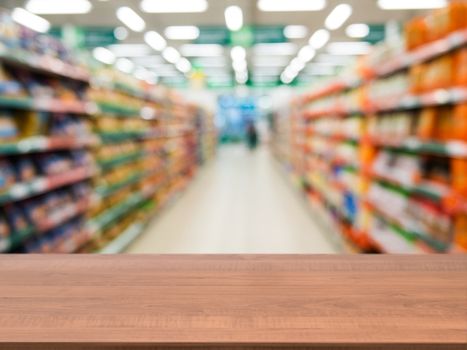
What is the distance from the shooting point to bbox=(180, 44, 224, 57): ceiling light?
49.8 ft

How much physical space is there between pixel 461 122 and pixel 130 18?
370 inches

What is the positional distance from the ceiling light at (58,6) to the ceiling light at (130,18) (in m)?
0.69

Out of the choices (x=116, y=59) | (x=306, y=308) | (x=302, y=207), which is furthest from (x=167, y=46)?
(x=306, y=308)

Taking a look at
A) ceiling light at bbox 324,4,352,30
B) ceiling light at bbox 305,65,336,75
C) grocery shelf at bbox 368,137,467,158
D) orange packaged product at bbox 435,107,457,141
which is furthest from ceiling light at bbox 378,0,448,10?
ceiling light at bbox 305,65,336,75

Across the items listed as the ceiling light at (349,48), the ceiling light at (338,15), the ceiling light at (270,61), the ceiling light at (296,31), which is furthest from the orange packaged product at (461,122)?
the ceiling light at (270,61)

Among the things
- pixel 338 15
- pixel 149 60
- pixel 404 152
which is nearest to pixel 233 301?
pixel 404 152

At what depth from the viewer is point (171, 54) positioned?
15.9 meters

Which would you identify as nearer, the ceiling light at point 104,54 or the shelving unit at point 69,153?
the shelving unit at point 69,153

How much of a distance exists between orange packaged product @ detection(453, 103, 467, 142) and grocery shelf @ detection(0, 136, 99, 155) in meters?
2.65

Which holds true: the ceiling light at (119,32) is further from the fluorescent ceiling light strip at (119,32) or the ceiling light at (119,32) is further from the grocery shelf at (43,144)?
the grocery shelf at (43,144)

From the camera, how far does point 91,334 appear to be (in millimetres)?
754

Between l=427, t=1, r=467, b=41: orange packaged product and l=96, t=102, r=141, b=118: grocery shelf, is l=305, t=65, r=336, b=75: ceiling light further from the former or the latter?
l=427, t=1, r=467, b=41: orange packaged product

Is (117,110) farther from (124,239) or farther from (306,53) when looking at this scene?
(306,53)

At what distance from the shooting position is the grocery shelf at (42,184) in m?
2.84
